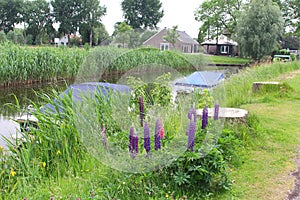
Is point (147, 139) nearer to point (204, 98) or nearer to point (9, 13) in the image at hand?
point (204, 98)

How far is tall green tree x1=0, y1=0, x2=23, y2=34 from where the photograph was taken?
174 ft

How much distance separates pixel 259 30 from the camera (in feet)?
85.8

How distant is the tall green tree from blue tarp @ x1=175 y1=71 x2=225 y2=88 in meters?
55.7

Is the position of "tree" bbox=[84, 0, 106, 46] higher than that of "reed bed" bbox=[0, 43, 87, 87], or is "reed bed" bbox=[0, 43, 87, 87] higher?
"tree" bbox=[84, 0, 106, 46]

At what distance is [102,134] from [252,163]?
2.00m

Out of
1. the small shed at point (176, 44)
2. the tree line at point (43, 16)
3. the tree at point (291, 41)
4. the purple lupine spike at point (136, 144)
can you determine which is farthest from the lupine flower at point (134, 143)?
the tree line at point (43, 16)

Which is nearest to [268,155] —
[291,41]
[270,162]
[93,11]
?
[270,162]

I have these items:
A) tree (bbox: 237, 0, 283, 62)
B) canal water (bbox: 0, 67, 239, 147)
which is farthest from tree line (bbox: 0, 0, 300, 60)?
canal water (bbox: 0, 67, 239, 147)

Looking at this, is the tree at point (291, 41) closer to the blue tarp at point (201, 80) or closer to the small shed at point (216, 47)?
the small shed at point (216, 47)

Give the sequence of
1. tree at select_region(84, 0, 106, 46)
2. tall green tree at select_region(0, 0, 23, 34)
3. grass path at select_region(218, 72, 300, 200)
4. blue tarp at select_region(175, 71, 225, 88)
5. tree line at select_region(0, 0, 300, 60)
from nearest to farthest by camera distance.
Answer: grass path at select_region(218, 72, 300, 200) < blue tarp at select_region(175, 71, 225, 88) < tree line at select_region(0, 0, 300, 60) < tree at select_region(84, 0, 106, 46) < tall green tree at select_region(0, 0, 23, 34)

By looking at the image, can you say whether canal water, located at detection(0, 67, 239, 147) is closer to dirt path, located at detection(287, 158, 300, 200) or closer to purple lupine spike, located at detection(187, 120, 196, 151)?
purple lupine spike, located at detection(187, 120, 196, 151)

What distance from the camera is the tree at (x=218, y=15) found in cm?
3734

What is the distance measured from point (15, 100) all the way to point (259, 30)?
70.8 feet

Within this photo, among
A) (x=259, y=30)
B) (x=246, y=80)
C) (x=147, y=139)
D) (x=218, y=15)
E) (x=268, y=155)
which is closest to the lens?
(x=147, y=139)
